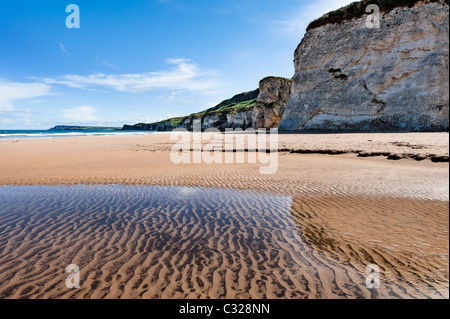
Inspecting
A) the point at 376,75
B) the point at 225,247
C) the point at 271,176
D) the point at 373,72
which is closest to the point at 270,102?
the point at 373,72

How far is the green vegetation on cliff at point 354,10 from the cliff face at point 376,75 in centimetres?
52

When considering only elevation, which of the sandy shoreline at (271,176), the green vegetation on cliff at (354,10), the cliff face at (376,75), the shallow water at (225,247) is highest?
the green vegetation on cliff at (354,10)

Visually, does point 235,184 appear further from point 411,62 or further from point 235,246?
point 411,62

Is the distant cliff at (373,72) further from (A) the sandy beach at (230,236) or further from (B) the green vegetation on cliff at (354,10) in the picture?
(A) the sandy beach at (230,236)

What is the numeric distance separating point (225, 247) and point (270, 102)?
218ft

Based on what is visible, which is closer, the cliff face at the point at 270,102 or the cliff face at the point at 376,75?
the cliff face at the point at 376,75

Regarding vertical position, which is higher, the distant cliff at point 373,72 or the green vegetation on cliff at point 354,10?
the green vegetation on cliff at point 354,10

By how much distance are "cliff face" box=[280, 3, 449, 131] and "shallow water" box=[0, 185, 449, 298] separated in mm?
26750

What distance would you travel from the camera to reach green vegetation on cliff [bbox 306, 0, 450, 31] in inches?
1152

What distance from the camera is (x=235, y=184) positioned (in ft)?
37.3

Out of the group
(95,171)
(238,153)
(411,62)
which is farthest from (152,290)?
(411,62)

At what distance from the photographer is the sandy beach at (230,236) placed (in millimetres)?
3820

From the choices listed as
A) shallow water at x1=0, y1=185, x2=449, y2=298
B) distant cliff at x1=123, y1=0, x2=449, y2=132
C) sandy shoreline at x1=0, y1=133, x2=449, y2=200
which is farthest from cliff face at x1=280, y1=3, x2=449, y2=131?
shallow water at x1=0, y1=185, x2=449, y2=298

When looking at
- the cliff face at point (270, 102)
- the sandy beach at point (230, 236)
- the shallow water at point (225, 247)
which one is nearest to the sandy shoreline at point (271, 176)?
the sandy beach at point (230, 236)
